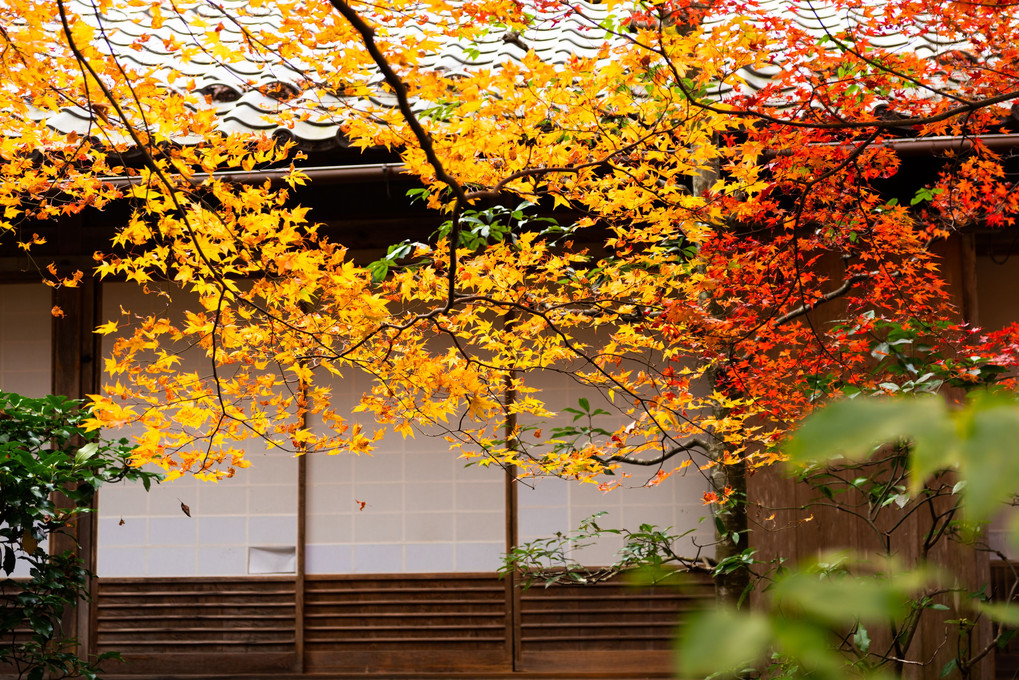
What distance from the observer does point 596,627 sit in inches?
209

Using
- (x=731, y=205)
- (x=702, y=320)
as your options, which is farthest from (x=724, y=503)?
(x=731, y=205)

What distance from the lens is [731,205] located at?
3344mm

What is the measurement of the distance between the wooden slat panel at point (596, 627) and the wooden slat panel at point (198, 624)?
1.41m

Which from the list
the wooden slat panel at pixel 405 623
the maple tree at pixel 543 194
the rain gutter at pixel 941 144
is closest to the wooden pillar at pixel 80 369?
the wooden slat panel at pixel 405 623

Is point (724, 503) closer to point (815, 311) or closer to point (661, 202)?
point (661, 202)

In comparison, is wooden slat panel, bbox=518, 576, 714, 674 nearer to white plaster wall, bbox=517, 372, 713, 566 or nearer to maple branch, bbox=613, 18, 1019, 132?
white plaster wall, bbox=517, 372, 713, 566

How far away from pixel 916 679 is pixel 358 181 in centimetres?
387

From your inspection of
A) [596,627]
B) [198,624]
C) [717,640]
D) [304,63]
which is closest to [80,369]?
[198,624]

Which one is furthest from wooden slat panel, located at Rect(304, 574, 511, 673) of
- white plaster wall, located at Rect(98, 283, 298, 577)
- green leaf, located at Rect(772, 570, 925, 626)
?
green leaf, located at Rect(772, 570, 925, 626)

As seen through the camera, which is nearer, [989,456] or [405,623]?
[989,456]

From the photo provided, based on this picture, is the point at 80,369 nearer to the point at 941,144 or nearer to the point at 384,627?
the point at 384,627

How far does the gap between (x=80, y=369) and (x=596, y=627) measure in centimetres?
341

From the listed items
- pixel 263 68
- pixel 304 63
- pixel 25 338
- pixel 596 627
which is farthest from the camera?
pixel 25 338

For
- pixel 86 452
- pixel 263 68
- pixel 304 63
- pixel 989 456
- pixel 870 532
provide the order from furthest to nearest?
pixel 304 63 → pixel 263 68 → pixel 870 532 → pixel 86 452 → pixel 989 456
